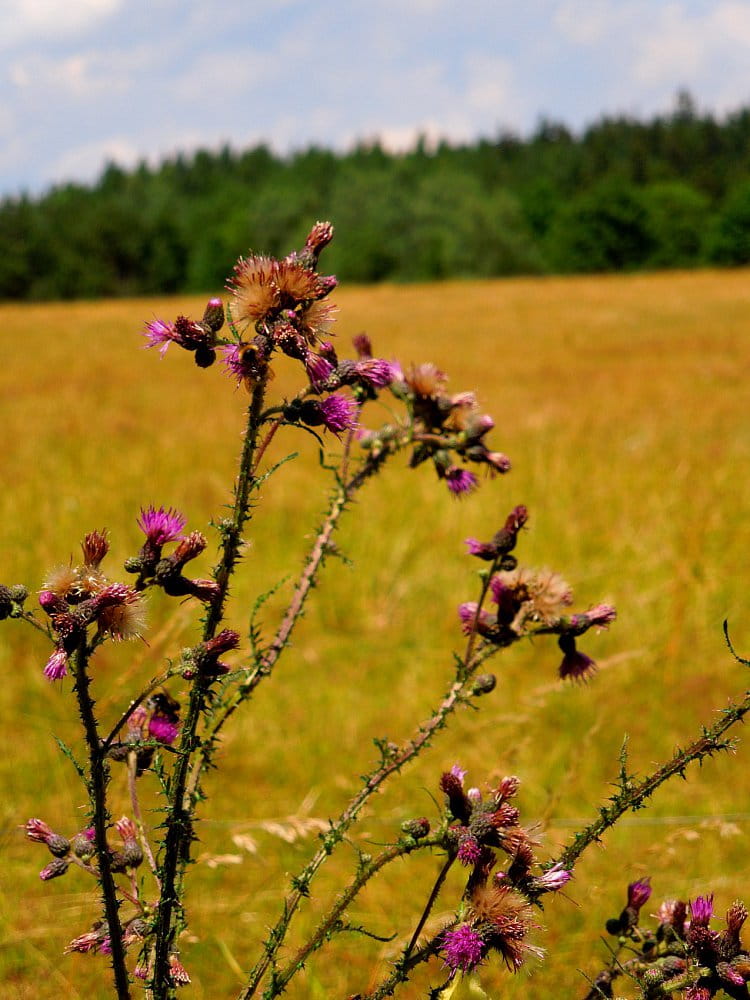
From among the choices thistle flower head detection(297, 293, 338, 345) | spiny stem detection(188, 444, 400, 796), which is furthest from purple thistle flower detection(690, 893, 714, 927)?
thistle flower head detection(297, 293, 338, 345)

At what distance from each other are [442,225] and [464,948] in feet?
248

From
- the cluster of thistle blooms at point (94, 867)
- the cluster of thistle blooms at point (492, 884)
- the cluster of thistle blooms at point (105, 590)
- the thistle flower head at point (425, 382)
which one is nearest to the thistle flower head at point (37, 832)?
the cluster of thistle blooms at point (94, 867)

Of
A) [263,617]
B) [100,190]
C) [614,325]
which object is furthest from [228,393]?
[100,190]

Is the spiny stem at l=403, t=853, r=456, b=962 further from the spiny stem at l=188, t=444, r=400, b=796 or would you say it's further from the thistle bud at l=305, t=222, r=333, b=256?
the thistle bud at l=305, t=222, r=333, b=256

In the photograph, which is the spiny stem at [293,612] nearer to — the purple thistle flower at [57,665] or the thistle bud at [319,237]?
the purple thistle flower at [57,665]

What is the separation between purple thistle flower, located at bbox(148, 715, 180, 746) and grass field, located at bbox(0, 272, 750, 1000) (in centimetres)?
45

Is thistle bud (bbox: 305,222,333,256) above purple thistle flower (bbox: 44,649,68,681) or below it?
above

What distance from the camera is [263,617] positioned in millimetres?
5301

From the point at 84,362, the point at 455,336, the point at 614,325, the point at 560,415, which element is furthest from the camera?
the point at 614,325

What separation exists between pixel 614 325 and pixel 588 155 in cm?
8274

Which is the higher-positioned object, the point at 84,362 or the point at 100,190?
the point at 100,190

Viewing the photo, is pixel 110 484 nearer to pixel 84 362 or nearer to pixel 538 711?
pixel 538 711

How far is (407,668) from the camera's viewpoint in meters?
4.60

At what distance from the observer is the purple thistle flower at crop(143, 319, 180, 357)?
1.03 m
